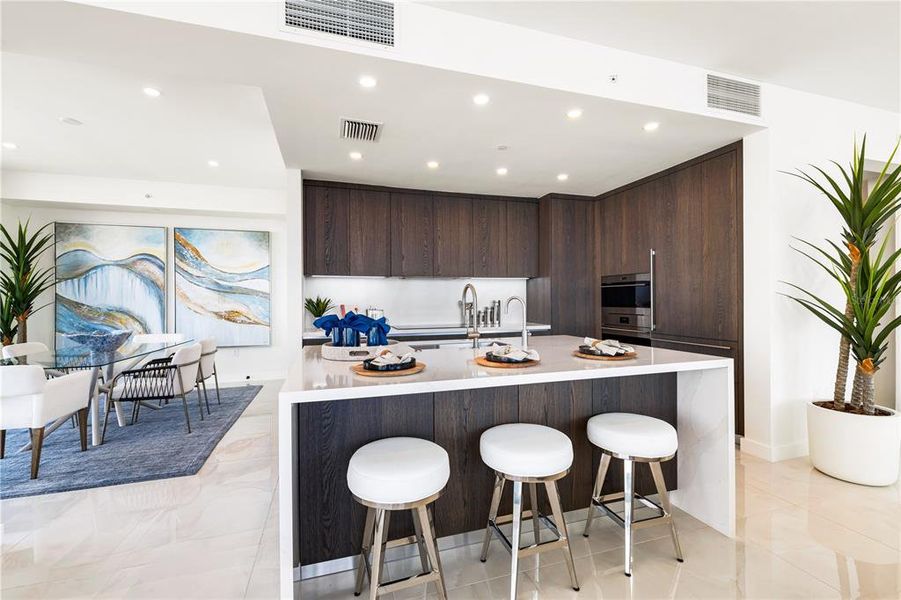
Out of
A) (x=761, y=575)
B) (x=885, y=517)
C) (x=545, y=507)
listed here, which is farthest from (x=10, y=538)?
(x=885, y=517)

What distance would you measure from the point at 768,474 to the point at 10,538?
Answer: 14.7 feet

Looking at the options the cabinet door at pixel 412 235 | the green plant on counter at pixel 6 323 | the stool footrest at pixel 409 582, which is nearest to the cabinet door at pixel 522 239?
the cabinet door at pixel 412 235

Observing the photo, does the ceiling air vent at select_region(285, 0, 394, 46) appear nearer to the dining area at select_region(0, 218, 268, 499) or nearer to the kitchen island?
the kitchen island

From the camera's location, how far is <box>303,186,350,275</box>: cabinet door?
4305mm

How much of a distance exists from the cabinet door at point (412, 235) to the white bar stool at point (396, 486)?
3201 millimetres

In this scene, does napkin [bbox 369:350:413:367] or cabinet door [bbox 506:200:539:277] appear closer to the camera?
napkin [bbox 369:350:413:367]

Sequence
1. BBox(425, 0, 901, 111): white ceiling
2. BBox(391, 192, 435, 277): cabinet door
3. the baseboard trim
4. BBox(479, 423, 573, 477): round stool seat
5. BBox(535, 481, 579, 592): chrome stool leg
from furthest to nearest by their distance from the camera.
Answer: BBox(391, 192, 435, 277): cabinet door, the baseboard trim, BBox(425, 0, 901, 111): white ceiling, BBox(535, 481, 579, 592): chrome stool leg, BBox(479, 423, 573, 477): round stool seat

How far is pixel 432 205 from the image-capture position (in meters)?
4.75

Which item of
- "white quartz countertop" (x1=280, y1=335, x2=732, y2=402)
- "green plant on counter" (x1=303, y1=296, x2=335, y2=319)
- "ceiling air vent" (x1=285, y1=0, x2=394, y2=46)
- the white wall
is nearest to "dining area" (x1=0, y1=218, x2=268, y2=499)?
the white wall

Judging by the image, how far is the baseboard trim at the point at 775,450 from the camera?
2.98 m

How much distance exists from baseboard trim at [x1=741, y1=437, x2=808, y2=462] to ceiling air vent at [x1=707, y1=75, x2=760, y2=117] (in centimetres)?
243

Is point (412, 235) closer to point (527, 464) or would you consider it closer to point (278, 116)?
point (278, 116)

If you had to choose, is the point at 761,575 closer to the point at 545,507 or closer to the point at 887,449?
the point at 545,507

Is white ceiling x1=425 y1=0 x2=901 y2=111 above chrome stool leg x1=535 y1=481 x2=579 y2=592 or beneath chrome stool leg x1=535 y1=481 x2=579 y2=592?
above
